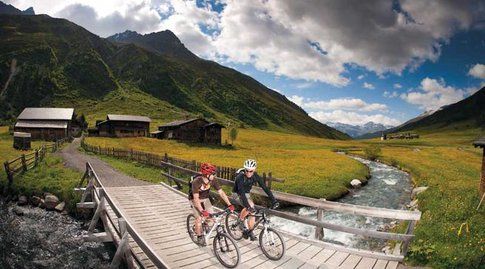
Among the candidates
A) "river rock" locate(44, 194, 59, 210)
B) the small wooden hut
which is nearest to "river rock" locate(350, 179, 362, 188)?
"river rock" locate(44, 194, 59, 210)

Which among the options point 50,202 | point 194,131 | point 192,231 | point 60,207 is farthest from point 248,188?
point 194,131

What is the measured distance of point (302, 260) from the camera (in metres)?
10.6

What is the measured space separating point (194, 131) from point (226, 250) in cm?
8993

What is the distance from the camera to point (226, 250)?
10633 millimetres

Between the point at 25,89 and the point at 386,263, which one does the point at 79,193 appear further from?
the point at 25,89

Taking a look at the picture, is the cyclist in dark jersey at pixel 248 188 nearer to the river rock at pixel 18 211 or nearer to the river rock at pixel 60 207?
the river rock at pixel 60 207

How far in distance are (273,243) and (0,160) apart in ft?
Result: 149

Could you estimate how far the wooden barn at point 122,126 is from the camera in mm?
105194

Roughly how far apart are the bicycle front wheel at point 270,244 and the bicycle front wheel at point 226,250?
992mm

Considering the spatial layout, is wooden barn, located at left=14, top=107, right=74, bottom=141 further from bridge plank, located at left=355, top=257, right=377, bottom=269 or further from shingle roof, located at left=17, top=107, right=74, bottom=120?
bridge plank, located at left=355, top=257, right=377, bottom=269

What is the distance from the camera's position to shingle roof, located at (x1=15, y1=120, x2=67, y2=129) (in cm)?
9075

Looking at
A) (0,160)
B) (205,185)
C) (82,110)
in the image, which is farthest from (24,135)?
(82,110)

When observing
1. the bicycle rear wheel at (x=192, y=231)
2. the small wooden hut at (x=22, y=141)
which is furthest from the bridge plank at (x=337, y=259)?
the small wooden hut at (x=22, y=141)

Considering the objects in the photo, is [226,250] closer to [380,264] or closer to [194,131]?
[380,264]
